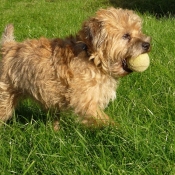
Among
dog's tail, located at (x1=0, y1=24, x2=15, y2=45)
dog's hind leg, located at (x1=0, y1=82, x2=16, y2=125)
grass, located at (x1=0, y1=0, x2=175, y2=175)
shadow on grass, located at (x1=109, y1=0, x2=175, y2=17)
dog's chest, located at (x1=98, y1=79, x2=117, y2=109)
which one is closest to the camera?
grass, located at (x1=0, y1=0, x2=175, y2=175)

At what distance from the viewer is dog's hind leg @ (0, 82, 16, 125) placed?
445cm

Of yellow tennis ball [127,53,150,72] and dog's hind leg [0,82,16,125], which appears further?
dog's hind leg [0,82,16,125]

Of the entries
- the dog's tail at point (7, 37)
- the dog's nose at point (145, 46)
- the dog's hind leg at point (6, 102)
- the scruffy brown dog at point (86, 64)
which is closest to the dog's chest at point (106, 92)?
the scruffy brown dog at point (86, 64)

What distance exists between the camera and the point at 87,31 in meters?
4.04

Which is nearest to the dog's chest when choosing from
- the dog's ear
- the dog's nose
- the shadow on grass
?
the dog's ear

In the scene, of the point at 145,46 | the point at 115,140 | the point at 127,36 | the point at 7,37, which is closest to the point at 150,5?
the point at 7,37

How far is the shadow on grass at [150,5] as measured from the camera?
542 inches

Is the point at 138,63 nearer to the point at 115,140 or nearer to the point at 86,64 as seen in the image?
the point at 86,64

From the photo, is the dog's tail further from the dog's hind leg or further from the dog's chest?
the dog's chest

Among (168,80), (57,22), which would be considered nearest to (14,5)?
(57,22)

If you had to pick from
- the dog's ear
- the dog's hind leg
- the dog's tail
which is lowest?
the dog's hind leg

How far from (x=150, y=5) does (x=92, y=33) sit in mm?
11179

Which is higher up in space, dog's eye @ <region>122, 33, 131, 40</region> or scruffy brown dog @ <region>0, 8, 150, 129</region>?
dog's eye @ <region>122, 33, 131, 40</region>

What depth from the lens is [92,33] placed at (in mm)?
3939
